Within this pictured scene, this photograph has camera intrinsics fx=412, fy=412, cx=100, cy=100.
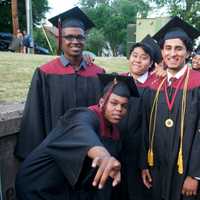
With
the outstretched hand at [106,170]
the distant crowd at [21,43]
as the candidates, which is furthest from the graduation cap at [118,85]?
the distant crowd at [21,43]

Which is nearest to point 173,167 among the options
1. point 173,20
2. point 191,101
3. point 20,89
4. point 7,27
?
point 191,101

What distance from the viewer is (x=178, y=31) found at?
3967 mm

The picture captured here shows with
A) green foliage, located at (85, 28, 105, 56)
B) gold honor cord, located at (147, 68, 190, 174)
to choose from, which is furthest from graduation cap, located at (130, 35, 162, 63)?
green foliage, located at (85, 28, 105, 56)

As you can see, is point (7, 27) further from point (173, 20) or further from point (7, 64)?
point (173, 20)

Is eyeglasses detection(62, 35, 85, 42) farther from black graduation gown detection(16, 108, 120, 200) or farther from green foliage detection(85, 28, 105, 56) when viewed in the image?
green foliage detection(85, 28, 105, 56)

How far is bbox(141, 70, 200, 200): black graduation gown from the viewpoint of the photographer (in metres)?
3.63

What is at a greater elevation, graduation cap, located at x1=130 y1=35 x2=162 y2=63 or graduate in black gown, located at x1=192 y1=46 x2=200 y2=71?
graduation cap, located at x1=130 y1=35 x2=162 y2=63

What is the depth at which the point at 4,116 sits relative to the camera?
3768 mm

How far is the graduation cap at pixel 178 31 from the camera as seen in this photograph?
391 cm

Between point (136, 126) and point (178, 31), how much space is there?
3.34 feet

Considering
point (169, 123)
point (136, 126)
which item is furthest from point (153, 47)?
point (169, 123)

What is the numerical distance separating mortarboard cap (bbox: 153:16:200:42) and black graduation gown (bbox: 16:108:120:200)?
1.28 metres

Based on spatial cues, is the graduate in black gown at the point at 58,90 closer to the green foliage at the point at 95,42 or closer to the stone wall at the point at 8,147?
the stone wall at the point at 8,147

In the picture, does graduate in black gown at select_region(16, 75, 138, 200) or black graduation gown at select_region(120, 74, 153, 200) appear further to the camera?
black graduation gown at select_region(120, 74, 153, 200)
